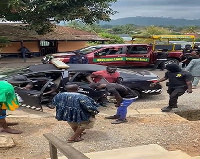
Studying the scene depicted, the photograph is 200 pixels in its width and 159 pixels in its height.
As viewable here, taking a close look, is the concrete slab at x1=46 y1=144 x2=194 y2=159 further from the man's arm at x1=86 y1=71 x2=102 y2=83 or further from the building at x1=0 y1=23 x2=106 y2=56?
the building at x1=0 y1=23 x2=106 y2=56

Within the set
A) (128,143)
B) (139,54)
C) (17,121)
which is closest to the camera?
(128,143)

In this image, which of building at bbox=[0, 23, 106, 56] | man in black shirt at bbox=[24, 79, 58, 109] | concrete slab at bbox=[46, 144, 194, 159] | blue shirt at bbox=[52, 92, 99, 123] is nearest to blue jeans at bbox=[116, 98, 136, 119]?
blue shirt at bbox=[52, 92, 99, 123]

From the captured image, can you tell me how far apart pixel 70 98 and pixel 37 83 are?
302 centimetres

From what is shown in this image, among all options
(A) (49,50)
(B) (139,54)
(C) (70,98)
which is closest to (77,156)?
(C) (70,98)

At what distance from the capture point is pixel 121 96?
725cm

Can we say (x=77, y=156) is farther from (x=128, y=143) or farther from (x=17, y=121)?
(x=17, y=121)

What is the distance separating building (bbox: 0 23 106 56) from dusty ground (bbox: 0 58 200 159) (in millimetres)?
15717

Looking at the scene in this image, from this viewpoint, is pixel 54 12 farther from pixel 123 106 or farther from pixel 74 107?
pixel 74 107

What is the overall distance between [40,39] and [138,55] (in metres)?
9.28

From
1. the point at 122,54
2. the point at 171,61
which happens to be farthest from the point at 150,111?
the point at 171,61

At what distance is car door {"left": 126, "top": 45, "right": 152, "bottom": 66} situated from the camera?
16703 millimetres

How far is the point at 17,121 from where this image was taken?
740cm

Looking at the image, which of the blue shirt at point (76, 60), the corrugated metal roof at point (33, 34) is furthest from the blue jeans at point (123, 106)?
the corrugated metal roof at point (33, 34)

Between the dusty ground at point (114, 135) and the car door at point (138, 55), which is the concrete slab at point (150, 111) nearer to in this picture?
the dusty ground at point (114, 135)
